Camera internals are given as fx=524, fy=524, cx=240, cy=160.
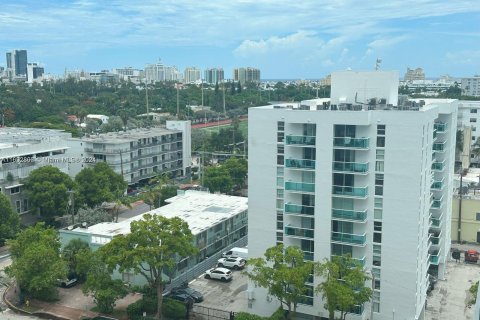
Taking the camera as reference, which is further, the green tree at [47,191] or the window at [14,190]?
the window at [14,190]

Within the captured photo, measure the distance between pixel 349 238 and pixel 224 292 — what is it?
23.2 ft

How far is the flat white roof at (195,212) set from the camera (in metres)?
25.8

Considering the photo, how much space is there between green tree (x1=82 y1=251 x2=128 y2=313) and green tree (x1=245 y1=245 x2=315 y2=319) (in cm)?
557

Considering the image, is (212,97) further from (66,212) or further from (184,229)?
(184,229)

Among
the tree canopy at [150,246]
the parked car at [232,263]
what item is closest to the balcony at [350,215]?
the tree canopy at [150,246]

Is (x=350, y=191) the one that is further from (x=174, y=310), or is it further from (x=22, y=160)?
(x=22, y=160)

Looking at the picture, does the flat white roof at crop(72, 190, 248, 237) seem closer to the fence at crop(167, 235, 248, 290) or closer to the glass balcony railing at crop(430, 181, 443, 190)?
the fence at crop(167, 235, 248, 290)

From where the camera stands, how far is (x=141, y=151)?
4550cm

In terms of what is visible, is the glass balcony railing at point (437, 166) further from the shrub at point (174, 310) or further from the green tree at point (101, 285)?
the green tree at point (101, 285)

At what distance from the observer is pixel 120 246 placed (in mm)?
19266

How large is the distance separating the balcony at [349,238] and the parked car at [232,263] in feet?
26.4

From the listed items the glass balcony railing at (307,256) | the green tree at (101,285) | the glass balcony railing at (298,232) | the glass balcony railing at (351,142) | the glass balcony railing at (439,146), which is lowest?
the green tree at (101,285)

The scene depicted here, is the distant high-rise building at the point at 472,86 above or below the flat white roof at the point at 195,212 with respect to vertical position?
above

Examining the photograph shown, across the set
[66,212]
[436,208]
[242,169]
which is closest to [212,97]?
[242,169]
